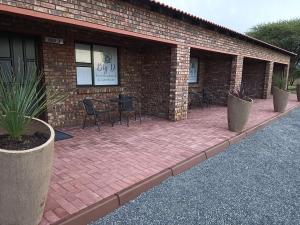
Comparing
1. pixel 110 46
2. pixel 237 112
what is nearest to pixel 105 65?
pixel 110 46

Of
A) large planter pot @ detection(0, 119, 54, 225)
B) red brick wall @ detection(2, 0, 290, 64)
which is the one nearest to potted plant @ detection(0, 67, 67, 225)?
large planter pot @ detection(0, 119, 54, 225)

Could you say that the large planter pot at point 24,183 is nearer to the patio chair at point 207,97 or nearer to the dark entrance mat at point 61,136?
the dark entrance mat at point 61,136

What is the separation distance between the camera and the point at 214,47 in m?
7.98

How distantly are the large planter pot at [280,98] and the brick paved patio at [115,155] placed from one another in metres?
2.93

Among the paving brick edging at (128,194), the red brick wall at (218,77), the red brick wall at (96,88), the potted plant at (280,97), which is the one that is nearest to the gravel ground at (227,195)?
the paving brick edging at (128,194)

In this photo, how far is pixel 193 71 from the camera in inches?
416

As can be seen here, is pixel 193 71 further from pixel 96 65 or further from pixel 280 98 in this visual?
pixel 96 65

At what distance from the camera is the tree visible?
22.1 meters

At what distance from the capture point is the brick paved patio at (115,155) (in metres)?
2.77

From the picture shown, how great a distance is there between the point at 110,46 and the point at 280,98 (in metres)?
6.52

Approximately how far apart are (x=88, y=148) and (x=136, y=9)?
3130 millimetres

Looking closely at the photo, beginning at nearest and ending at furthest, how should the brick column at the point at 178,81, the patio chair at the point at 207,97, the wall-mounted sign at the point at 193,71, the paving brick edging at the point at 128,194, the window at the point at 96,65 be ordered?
the paving brick edging at the point at 128,194 → the window at the point at 96,65 → the brick column at the point at 178,81 → the patio chair at the point at 207,97 → the wall-mounted sign at the point at 193,71

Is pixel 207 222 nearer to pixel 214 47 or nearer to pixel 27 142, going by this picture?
pixel 27 142

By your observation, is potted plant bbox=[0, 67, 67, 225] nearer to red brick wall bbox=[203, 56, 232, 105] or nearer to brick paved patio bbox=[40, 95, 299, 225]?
brick paved patio bbox=[40, 95, 299, 225]
